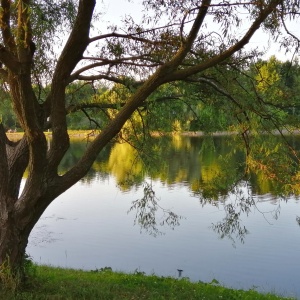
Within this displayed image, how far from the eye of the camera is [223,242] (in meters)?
10.1

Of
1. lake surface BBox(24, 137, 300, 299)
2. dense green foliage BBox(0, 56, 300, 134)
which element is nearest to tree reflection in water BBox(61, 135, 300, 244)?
lake surface BBox(24, 137, 300, 299)

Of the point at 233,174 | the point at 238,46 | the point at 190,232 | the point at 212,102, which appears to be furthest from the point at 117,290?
the point at 190,232

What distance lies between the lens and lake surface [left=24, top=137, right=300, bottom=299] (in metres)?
5.68

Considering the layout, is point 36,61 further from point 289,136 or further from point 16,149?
point 289,136

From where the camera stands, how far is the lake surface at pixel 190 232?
5684mm

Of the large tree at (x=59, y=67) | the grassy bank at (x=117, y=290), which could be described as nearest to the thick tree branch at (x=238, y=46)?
the large tree at (x=59, y=67)

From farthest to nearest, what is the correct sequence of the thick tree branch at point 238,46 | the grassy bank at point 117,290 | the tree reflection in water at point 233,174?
1. the tree reflection in water at point 233,174
2. the grassy bank at point 117,290
3. the thick tree branch at point 238,46

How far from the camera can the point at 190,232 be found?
35.2 ft

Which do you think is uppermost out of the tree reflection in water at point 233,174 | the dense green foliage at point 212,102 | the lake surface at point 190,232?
the dense green foliage at point 212,102

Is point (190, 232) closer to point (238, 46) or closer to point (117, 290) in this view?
point (117, 290)

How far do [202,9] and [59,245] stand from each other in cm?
777

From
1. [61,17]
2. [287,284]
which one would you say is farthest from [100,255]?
[61,17]

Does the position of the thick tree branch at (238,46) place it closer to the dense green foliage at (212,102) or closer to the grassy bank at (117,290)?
the dense green foliage at (212,102)

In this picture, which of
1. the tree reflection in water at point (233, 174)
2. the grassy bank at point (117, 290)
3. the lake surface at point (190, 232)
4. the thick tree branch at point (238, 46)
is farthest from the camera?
the lake surface at point (190, 232)
